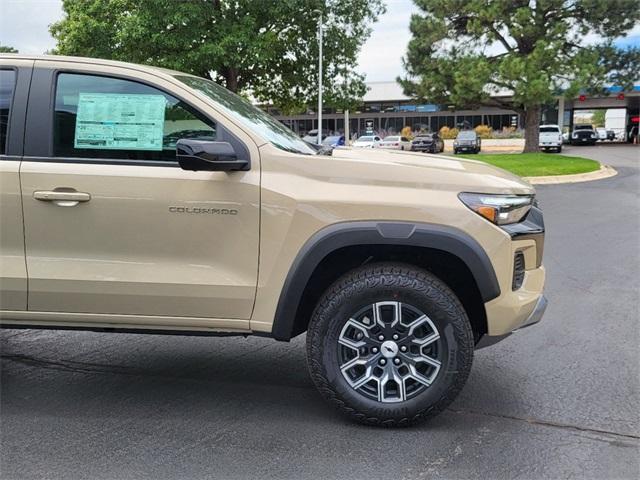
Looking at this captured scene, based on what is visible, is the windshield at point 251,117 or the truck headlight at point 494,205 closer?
the truck headlight at point 494,205

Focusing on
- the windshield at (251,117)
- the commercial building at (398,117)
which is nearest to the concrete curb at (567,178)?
the windshield at (251,117)

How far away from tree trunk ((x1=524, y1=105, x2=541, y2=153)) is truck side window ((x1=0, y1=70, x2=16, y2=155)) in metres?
26.7

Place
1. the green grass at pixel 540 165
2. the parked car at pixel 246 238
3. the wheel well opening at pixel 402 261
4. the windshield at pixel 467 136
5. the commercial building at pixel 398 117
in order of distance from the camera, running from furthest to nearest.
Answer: the commercial building at pixel 398 117, the windshield at pixel 467 136, the green grass at pixel 540 165, the wheel well opening at pixel 402 261, the parked car at pixel 246 238

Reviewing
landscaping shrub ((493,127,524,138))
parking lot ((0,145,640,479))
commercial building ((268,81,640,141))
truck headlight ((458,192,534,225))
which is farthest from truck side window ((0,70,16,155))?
commercial building ((268,81,640,141))

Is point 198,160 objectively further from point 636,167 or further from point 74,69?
point 636,167

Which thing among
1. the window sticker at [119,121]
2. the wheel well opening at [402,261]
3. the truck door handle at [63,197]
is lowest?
Answer: the wheel well opening at [402,261]

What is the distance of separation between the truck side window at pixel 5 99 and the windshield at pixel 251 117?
957 mm

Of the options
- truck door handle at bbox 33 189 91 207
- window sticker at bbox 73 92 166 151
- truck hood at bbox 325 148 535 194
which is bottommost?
truck door handle at bbox 33 189 91 207

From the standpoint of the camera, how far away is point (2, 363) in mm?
4676

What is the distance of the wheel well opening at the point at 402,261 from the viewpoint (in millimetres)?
3486

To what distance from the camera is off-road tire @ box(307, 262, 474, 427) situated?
3.38 metres

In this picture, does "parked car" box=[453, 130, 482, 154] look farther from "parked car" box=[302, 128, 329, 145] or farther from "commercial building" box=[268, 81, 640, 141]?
"commercial building" box=[268, 81, 640, 141]

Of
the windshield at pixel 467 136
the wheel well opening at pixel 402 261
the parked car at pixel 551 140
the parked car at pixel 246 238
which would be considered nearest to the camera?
the parked car at pixel 246 238

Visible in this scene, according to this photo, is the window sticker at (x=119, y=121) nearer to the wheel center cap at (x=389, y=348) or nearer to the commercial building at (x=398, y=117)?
the wheel center cap at (x=389, y=348)
